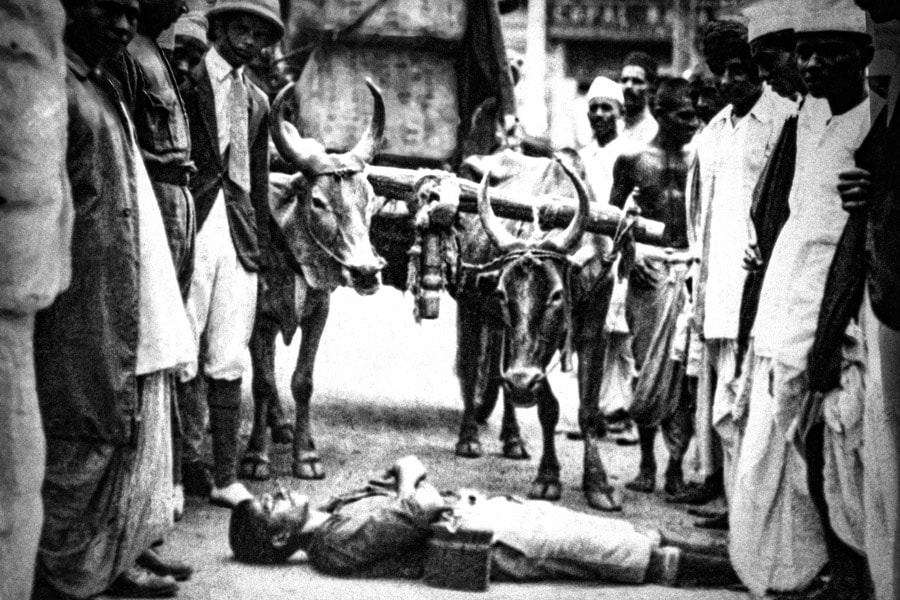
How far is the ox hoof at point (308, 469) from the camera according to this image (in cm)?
541

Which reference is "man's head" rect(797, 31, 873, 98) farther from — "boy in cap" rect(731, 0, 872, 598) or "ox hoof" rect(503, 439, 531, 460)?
"ox hoof" rect(503, 439, 531, 460)

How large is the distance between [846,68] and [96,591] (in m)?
3.00

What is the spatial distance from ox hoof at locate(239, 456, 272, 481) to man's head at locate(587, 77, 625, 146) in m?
3.40

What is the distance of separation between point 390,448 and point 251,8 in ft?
7.89

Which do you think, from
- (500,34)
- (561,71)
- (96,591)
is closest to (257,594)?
(96,591)

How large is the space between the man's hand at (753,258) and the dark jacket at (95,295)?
2.40m

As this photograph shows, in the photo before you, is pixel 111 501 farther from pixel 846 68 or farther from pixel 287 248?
pixel 846 68

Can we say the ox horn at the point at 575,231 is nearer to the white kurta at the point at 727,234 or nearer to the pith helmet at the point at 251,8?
the white kurta at the point at 727,234

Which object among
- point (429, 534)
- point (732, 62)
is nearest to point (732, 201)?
point (732, 62)

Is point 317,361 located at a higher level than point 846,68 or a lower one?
lower

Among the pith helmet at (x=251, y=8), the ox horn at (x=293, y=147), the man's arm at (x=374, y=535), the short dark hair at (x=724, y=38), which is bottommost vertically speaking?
the man's arm at (x=374, y=535)

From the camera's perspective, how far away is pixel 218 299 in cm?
482

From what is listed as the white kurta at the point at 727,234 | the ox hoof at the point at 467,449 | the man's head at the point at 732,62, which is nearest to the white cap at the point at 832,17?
the white kurta at the point at 727,234

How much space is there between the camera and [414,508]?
13.6ft
